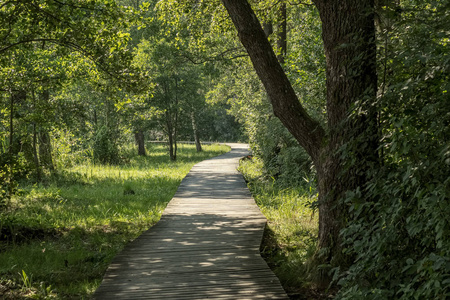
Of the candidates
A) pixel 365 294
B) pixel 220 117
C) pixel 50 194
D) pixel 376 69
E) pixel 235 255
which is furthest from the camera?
pixel 220 117

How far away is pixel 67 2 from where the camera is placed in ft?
26.3

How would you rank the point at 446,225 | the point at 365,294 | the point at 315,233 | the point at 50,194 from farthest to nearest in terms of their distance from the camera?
the point at 50,194 → the point at 315,233 → the point at 365,294 → the point at 446,225

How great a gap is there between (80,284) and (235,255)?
209cm

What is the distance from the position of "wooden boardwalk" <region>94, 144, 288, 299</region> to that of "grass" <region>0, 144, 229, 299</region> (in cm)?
55

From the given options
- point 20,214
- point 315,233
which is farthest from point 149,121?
point 315,233

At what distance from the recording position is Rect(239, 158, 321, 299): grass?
5594 millimetres

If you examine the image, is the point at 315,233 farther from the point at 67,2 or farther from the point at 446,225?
the point at 67,2

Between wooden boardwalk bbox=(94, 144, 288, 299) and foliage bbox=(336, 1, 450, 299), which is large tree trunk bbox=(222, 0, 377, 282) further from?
wooden boardwalk bbox=(94, 144, 288, 299)

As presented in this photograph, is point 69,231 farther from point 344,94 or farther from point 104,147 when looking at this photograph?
point 104,147

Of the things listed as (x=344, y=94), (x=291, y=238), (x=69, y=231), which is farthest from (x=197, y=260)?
(x=69, y=231)

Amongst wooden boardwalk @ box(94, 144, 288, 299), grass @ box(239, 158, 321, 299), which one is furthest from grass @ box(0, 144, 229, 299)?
grass @ box(239, 158, 321, 299)

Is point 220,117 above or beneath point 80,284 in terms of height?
above

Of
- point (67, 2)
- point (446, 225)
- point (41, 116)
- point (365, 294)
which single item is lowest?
point (365, 294)

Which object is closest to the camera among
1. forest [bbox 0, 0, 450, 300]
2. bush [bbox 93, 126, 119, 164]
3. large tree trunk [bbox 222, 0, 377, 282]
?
forest [bbox 0, 0, 450, 300]
